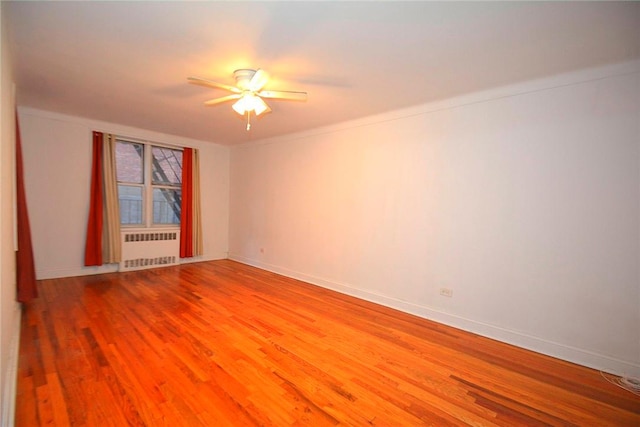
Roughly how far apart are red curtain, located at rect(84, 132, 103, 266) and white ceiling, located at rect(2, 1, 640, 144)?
1339 millimetres

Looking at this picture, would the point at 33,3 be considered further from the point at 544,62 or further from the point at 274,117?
the point at 544,62

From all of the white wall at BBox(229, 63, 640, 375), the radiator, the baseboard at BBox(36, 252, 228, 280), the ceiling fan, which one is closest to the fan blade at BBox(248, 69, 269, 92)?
the ceiling fan

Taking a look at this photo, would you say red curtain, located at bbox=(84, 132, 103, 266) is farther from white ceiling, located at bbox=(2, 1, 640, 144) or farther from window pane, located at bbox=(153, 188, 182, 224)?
white ceiling, located at bbox=(2, 1, 640, 144)

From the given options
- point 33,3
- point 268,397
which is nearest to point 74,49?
point 33,3

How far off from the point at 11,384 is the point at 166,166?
4.24 metres

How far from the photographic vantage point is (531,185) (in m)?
2.58

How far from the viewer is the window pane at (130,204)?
15.9 ft

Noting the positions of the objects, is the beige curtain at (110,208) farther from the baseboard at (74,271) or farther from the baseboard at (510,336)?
the baseboard at (510,336)

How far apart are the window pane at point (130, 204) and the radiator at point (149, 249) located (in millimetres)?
269

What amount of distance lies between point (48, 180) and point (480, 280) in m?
6.10

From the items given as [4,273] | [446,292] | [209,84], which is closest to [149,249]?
[4,273]

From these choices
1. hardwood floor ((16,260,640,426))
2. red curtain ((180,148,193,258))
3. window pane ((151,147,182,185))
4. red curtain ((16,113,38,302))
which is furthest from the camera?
red curtain ((180,148,193,258))

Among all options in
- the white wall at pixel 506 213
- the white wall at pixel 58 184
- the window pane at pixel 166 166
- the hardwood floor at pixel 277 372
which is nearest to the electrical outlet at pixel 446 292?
the white wall at pixel 506 213

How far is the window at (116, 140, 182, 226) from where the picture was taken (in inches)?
192
